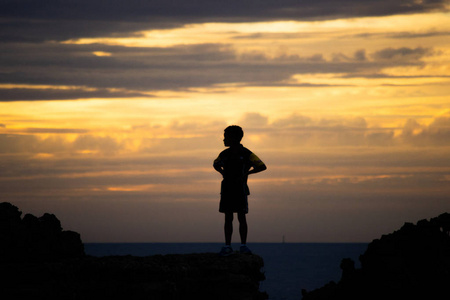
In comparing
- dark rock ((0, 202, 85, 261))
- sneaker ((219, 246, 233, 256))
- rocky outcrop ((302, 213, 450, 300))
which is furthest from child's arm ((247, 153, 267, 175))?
rocky outcrop ((302, 213, 450, 300))

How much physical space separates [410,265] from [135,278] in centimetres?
946

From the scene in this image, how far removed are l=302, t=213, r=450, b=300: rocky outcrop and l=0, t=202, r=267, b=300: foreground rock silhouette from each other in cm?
619

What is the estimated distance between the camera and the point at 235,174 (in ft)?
51.2

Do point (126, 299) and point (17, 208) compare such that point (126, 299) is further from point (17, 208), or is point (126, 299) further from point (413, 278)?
point (413, 278)

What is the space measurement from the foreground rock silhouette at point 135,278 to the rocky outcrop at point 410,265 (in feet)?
20.3

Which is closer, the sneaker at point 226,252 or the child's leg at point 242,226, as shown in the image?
the sneaker at point 226,252

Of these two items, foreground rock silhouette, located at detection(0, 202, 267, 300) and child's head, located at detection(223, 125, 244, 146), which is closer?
foreground rock silhouette, located at detection(0, 202, 267, 300)

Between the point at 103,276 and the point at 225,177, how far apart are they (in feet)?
12.6

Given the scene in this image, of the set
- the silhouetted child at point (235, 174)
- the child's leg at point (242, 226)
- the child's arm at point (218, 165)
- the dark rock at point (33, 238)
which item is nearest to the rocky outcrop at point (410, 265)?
the child's leg at point (242, 226)

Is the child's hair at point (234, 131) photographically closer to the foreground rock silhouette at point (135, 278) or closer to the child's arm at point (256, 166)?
the child's arm at point (256, 166)

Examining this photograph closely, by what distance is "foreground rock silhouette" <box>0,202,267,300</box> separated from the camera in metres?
13.1

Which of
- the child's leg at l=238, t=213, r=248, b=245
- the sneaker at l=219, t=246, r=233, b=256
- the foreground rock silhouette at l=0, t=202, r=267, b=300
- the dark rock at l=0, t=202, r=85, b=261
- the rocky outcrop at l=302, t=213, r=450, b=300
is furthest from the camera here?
the rocky outcrop at l=302, t=213, r=450, b=300

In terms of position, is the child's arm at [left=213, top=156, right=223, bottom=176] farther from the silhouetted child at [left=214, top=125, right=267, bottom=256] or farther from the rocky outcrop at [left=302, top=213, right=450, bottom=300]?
the rocky outcrop at [left=302, top=213, right=450, bottom=300]

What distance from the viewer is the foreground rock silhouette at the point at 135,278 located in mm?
13109
